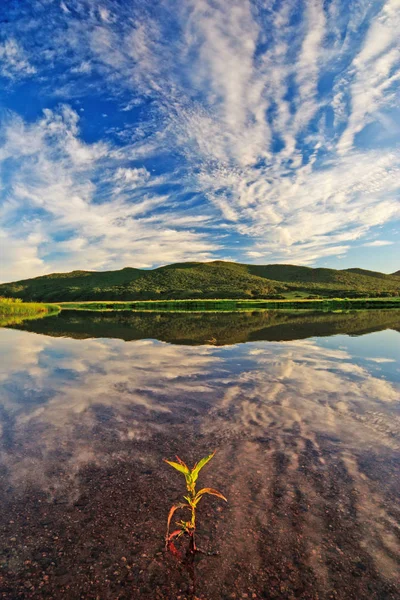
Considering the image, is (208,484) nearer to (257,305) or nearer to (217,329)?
(217,329)

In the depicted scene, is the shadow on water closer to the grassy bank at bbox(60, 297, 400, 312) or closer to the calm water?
the calm water

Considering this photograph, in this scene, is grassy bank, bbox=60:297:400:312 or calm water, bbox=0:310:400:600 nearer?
calm water, bbox=0:310:400:600

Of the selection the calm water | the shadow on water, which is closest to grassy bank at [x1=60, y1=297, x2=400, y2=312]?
the shadow on water

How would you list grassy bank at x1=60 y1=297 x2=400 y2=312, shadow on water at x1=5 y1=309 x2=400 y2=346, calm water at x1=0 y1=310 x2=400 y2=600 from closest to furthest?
calm water at x1=0 y1=310 x2=400 y2=600
shadow on water at x1=5 y1=309 x2=400 y2=346
grassy bank at x1=60 y1=297 x2=400 y2=312

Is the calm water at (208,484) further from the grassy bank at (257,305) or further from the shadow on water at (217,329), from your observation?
the grassy bank at (257,305)

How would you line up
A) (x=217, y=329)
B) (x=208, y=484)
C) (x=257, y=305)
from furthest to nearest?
(x=257, y=305)
(x=217, y=329)
(x=208, y=484)

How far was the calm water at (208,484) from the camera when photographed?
13.6 feet

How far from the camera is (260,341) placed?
24.9 m

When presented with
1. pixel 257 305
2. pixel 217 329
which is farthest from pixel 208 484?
pixel 257 305

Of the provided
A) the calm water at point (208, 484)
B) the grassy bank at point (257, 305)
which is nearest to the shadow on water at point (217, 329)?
the calm water at point (208, 484)

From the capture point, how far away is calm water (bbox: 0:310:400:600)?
4145 millimetres

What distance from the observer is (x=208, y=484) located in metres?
6.09

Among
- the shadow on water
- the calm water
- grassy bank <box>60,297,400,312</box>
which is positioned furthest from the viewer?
grassy bank <box>60,297,400,312</box>

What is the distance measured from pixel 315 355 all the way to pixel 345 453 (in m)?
12.3
